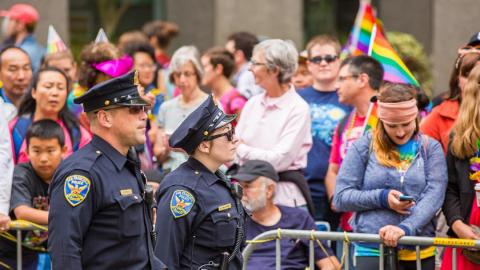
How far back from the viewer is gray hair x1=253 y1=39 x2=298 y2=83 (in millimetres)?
8555

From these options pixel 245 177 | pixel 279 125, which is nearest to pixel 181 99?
pixel 279 125

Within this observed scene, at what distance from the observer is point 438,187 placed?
712 centimetres

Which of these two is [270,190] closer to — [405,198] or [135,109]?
[405,198]

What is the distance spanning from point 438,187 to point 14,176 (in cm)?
306

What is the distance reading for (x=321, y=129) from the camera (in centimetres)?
902

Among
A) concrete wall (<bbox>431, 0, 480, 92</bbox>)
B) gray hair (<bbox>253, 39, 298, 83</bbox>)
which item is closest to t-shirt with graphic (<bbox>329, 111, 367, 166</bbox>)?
gray hair (<bbox>253, 39, 298, 83</bbox>)

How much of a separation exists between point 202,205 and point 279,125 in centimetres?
241

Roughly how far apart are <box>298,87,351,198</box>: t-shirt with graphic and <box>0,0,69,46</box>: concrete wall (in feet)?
27.4

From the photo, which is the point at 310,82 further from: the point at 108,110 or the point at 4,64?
the point at 108,110

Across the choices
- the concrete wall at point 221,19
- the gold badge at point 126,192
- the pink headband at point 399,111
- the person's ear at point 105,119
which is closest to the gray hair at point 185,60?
the pink headband at point 399,111

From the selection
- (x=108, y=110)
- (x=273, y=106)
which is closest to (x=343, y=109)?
(x=273, y=106)

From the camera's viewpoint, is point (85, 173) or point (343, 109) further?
point (343, 109)

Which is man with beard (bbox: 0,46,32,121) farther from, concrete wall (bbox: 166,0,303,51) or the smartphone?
concrete wall (bbox: 166,0,303,51)

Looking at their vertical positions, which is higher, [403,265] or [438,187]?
[438,187]
